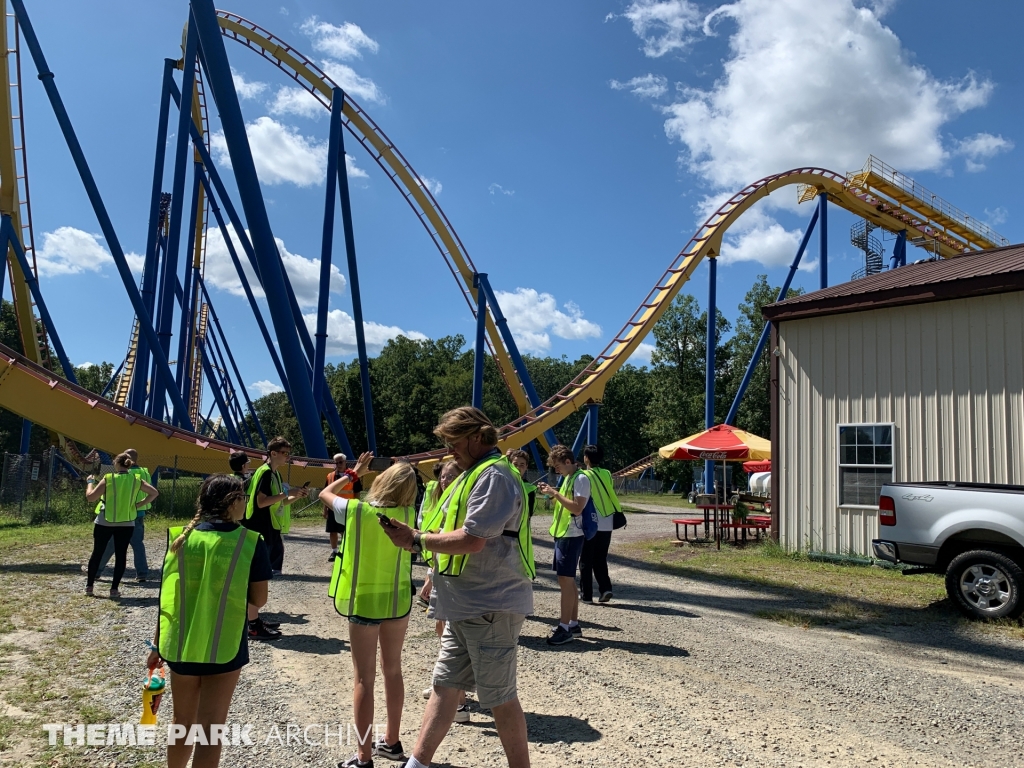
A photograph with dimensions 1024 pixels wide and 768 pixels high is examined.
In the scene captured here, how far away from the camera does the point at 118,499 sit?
25.0ft

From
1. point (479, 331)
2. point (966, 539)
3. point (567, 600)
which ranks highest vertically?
point (479, 331)

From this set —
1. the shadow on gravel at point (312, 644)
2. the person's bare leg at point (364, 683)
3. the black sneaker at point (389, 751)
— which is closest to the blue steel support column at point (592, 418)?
the shadow on gravel at point (312, 644)

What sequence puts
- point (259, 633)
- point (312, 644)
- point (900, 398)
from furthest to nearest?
1. point (900, 398)
2. point (259, 633)
3. point (312, 644)

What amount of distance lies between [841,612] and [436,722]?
20.3ft

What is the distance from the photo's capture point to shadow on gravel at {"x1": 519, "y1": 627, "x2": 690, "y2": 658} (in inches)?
238

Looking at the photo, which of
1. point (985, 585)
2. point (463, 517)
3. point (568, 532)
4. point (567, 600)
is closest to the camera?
point (463, 517)

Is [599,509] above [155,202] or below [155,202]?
below

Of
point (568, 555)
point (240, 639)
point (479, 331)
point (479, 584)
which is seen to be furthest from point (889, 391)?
point (479, 331)

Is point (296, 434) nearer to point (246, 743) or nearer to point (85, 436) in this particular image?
point (85, 436)

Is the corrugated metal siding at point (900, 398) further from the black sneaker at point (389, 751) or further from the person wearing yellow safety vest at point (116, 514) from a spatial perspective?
the person wearing yellow safety vest at point (116, 514)

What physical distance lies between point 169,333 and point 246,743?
50.7 ft

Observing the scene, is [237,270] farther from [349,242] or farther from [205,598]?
[205,598]

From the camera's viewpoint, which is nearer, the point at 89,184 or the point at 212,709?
the point at 212,709

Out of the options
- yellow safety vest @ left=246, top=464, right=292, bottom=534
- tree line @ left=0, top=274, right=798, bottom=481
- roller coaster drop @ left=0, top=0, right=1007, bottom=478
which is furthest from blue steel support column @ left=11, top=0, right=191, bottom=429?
tree line @ left=0, top=274, right=798, bottom=481
